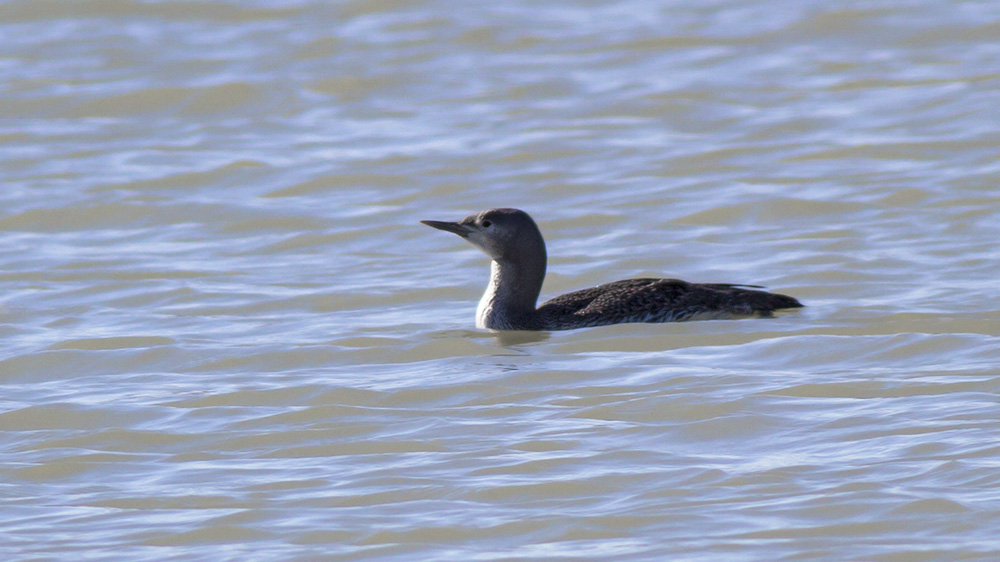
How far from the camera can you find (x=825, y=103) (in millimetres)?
14164

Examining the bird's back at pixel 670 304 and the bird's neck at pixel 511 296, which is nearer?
the bird's back at pixel 670 304

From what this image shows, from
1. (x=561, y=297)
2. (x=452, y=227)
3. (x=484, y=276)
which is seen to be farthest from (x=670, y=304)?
(x=484, y=276)

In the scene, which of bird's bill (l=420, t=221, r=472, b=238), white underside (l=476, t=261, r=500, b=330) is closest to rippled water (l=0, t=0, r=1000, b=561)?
white underside (l=476, t=261, r=500, b=330)

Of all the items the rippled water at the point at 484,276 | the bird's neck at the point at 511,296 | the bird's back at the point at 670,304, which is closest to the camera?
the rippled water at the point at 484,276

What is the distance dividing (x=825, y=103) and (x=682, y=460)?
334 inches

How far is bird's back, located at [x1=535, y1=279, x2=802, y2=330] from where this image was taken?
28.8ft

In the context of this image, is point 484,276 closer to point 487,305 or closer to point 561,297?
point 561,297

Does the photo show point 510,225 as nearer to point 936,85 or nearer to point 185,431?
point 185,431

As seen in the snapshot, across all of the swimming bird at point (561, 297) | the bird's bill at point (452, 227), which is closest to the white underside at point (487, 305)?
the swimming bird at point (561, 297)

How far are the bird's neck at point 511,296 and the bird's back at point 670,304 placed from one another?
6.2 inches

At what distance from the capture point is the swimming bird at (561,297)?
8.81 metres

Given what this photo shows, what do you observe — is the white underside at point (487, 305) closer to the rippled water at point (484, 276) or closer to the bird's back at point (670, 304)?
the rippled water at point (484, 276)

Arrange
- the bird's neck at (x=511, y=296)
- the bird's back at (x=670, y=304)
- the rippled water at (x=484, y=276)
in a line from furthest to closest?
1. the bird's neck at (x=511, y=296)
2. the bird's back at (x=670, y=304)
3. the rippled water at (x=484, y=276)

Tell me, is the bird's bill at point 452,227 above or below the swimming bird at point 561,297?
above
